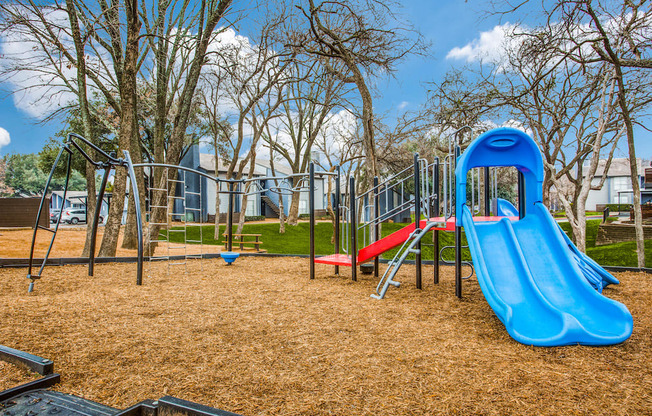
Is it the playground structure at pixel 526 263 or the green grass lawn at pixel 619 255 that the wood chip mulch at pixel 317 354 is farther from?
the green grass lawn at pixel 619 255

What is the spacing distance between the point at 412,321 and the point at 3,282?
6661 millimetres

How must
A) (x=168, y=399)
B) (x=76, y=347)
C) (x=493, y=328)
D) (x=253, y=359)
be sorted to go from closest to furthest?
1. (x=168, y=399)
2. (x=253, y=359)
3. (x=76, y=347)
4. (x=493, y=328)

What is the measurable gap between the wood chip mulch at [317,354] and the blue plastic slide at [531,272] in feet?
0.57

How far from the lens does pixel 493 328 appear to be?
3879 millimetres

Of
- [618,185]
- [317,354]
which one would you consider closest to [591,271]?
[317,354]

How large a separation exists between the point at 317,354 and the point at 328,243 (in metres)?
16.6

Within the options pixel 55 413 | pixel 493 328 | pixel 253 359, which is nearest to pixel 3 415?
pixel 55 413

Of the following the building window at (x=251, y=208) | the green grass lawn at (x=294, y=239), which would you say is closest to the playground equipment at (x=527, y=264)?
the green grass lawn at (x=294, y=239)

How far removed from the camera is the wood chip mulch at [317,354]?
2352 mm

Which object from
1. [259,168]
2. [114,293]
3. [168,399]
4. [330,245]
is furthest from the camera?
[259,168]

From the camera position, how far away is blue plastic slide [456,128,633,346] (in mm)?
3449

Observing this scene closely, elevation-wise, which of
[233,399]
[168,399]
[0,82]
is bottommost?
[233,399]

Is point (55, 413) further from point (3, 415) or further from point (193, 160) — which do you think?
point (193, 160)

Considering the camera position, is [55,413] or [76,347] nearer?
[55,413]
